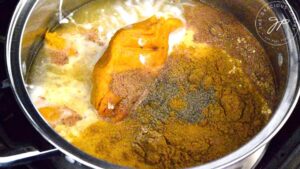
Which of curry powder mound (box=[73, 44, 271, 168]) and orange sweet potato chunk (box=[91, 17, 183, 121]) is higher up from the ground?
orange sweet potato chunk (box=[91, 17, 183, 121])

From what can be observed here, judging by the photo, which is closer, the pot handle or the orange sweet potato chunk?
the pot handle

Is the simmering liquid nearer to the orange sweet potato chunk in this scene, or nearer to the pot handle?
the orange sweet potato chunk

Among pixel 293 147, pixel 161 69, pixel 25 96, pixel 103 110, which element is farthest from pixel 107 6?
pixel 293 147

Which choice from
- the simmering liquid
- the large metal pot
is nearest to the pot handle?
the large metal pot

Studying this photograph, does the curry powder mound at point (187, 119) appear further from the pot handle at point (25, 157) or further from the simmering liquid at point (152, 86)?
the pot handle at point (25, 157)

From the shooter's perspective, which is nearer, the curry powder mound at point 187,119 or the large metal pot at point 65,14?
the large metal pot at point 65,14

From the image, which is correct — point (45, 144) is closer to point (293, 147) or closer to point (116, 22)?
point (116, 22)

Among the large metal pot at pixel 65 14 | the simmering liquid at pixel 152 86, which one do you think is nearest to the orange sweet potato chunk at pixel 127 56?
the simmering liquid at pixel 152 86
